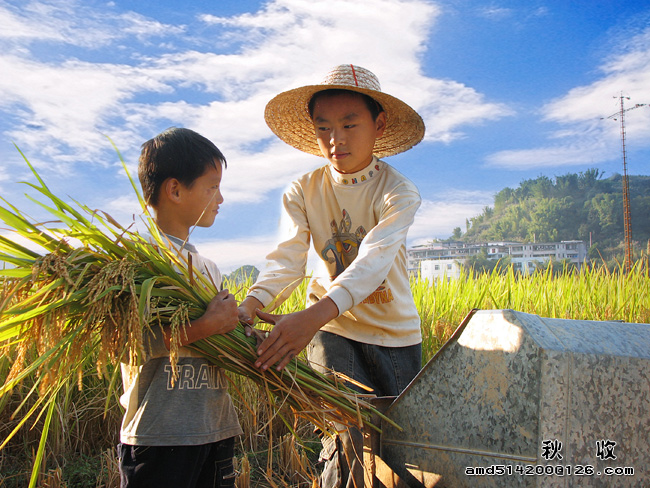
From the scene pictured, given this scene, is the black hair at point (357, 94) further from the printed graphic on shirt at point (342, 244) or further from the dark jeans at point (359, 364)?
the dark jeans at point (359, 364)

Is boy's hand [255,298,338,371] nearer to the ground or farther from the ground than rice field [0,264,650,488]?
farther from the ground

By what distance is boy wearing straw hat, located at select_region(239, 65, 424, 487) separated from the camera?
2150mm

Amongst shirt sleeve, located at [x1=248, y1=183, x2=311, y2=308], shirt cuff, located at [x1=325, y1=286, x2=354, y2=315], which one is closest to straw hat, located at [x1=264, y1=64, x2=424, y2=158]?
shirt sleeve, located at [x1=248, y1=183, x2=311, y2=308]

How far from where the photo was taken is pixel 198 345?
1747 mm

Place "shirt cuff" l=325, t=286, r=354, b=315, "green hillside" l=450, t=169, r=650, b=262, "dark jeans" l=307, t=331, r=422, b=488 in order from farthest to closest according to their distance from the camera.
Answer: "green hillside" l=450, t=169, r=650, b=262
"dark jeans" l=307, t=331, r=422, b=488
"shirt cuff" l=325, t=286, r=354, b=315

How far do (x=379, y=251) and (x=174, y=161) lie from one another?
2.70ft

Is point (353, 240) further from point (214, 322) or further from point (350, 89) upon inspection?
point (214, 322)

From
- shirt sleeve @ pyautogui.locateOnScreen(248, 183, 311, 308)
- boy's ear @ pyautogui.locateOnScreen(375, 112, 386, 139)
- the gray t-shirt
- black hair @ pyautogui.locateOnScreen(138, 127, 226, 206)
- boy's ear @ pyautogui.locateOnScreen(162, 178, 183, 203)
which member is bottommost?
the gray t-shirt

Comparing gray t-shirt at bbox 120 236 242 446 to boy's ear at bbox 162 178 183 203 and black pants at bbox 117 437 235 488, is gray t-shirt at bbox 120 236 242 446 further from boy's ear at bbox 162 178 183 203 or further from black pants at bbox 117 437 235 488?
boy's ear at bbox 162 178 183 203

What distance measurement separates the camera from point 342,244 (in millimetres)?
2373

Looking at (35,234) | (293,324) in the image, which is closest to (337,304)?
(293,324)

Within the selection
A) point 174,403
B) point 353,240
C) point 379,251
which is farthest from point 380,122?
point 174,403

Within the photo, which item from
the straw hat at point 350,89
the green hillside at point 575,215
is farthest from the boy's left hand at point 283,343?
the green hillside at point 575,215

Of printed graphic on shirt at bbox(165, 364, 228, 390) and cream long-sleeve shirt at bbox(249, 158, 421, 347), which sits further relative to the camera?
cream long-sleeve shirt at bbox(249, 158, 421, 347)
